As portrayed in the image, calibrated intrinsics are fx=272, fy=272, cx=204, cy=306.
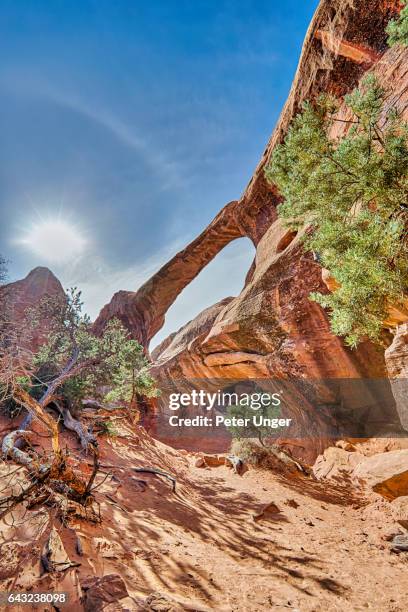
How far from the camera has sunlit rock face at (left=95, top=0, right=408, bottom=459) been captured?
33.2ft

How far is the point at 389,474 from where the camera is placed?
7426 millimetres

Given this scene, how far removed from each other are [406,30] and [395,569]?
29.4 feet

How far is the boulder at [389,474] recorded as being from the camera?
7238 millimetres

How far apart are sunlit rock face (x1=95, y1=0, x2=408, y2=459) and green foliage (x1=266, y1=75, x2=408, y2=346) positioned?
2.17 m

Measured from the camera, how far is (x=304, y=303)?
504 inches

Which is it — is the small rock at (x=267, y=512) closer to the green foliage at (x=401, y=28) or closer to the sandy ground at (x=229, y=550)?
the sandy ground at (x=229, y=550)

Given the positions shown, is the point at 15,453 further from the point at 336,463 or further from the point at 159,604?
the point at 336,463

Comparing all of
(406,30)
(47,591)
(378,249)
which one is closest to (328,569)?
(47,591)

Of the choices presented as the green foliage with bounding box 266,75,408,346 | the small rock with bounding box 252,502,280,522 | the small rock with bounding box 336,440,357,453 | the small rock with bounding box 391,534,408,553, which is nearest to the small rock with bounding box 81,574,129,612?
the small rock with bounding box 252,502,280,522

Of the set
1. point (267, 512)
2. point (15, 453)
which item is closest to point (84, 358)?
point (15, 453)

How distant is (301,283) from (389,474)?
769cm

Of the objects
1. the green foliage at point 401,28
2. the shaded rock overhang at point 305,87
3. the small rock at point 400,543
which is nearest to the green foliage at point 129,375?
the small rock at point 400,543

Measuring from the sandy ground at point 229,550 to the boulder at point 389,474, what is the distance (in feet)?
1.51

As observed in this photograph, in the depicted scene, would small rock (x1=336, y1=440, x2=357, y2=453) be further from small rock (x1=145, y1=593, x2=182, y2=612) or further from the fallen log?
the fallen log
